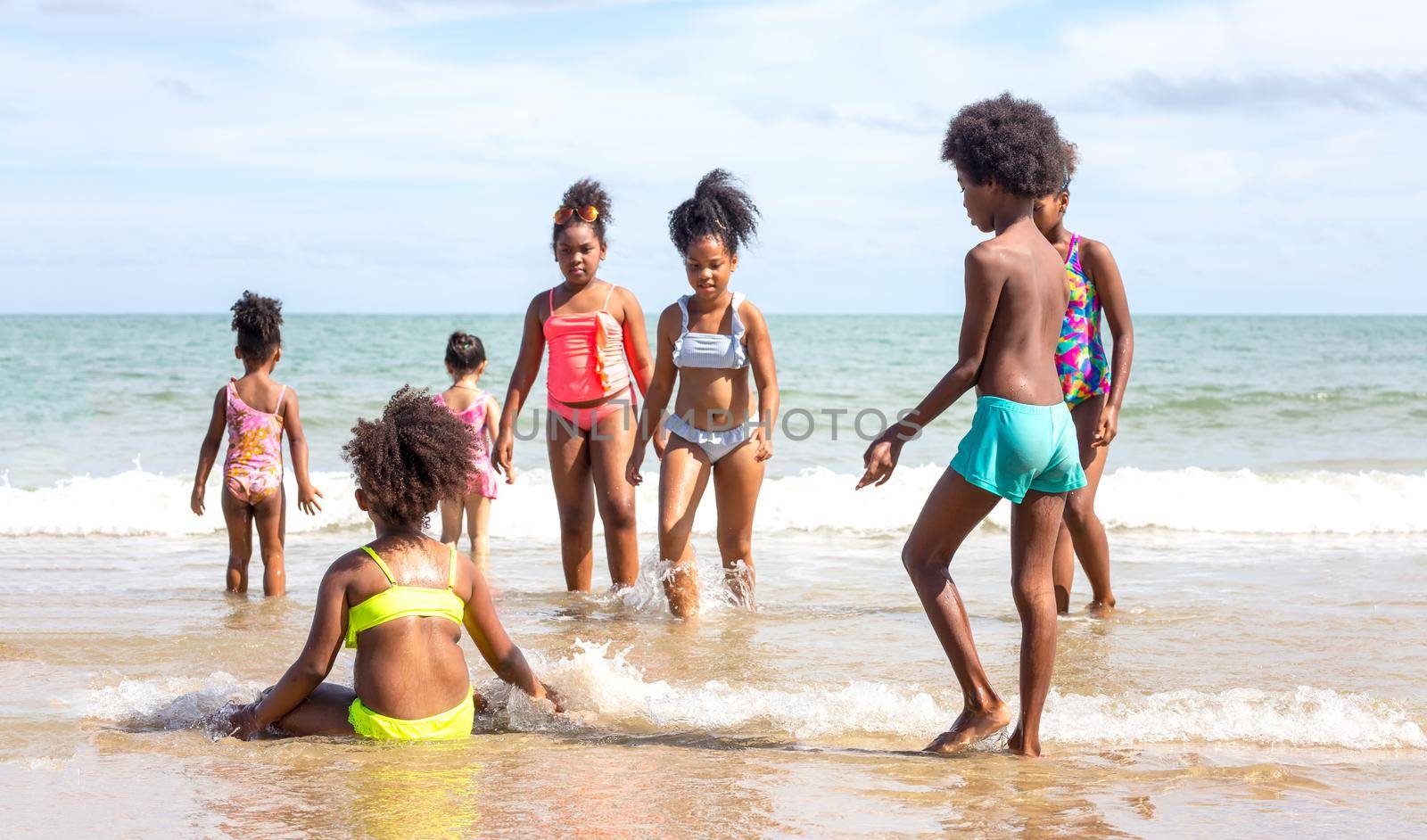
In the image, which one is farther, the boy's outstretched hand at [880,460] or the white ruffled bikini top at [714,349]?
the white ruffled bikini top at [714,349]

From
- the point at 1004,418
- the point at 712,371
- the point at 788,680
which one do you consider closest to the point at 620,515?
the point at 712,371

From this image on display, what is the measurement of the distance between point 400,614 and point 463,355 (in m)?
4.76

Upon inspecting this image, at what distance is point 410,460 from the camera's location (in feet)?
13.3

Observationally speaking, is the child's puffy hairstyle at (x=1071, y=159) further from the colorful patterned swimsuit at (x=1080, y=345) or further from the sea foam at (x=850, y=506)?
the sea foam at (x=850, y=506)

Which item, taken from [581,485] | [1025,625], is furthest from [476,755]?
[581,485]

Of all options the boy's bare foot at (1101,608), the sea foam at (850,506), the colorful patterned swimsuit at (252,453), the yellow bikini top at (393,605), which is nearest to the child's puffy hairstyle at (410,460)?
the yellow bikini top at (393,605)

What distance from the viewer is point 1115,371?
548 cm

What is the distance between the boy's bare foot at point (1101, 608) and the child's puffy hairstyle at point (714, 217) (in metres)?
2.60

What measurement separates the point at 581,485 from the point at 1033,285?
12.1 feet

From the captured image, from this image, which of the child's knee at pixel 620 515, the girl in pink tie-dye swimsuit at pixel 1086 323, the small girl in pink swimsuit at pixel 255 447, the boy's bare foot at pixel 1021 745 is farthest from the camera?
the small girl in pink swimsuit at pixel 255 447

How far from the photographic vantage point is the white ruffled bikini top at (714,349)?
6340 millimetres

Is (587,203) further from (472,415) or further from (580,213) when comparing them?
(472,415)

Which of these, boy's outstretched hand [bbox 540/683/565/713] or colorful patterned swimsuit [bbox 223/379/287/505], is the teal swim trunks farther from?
colorful patterned swimsuit [bbox 223/379/287/505]

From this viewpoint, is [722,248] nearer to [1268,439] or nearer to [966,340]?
[966,340]
